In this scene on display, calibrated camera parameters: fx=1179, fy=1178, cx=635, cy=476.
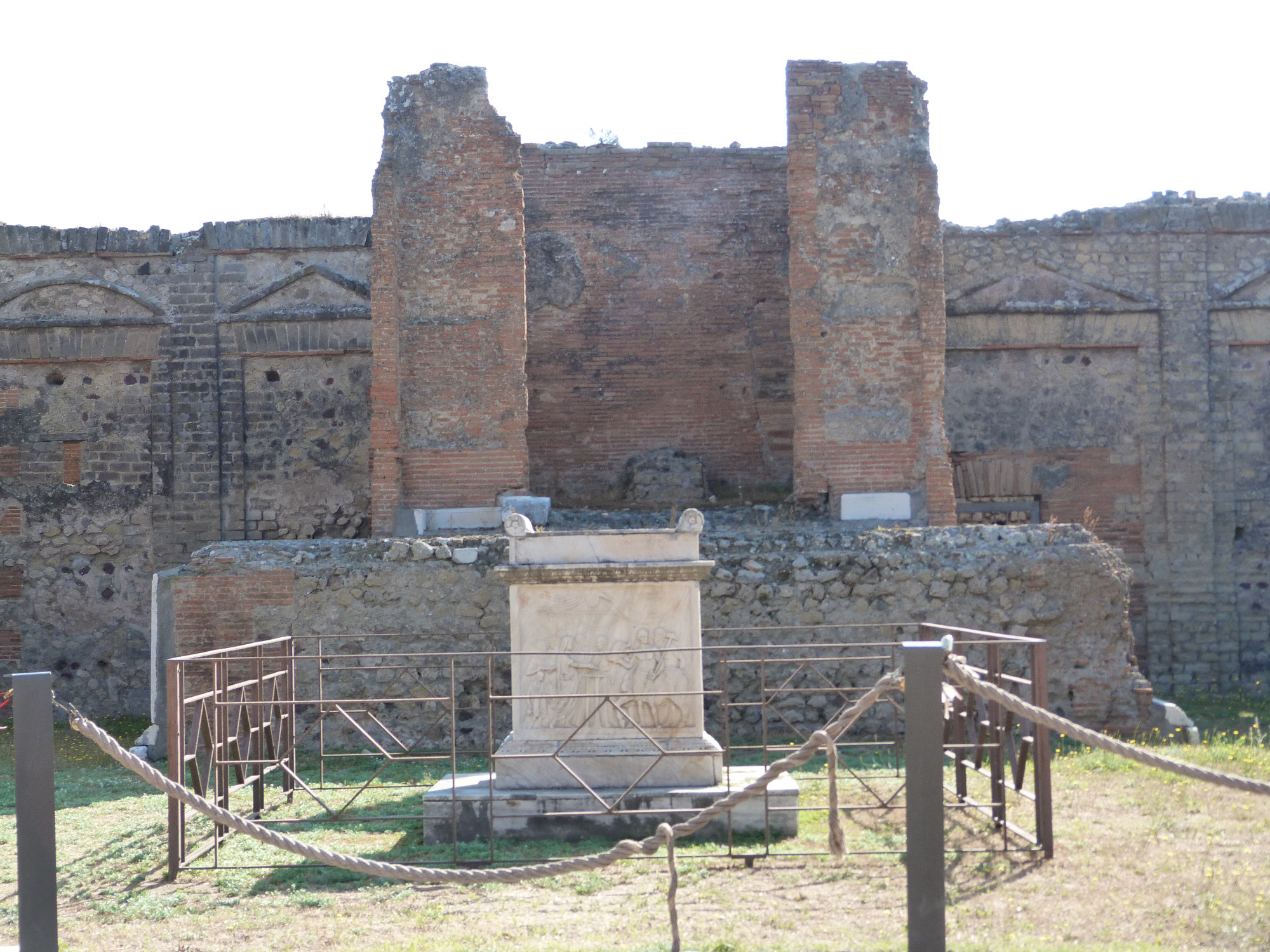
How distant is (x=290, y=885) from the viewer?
5621 millimetres

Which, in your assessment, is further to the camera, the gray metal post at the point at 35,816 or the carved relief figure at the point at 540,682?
the carved relief figure at the point at 540,682

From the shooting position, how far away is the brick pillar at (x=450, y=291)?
11.1 m

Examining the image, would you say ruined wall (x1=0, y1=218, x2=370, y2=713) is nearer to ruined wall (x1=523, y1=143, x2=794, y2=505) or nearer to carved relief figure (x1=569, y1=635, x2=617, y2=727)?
ruined wall (x1=523, y1=143, x2=794, y2=505)

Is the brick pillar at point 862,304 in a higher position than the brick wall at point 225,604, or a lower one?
higher

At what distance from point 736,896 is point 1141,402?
10.4 meters

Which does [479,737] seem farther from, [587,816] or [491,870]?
[491,870]

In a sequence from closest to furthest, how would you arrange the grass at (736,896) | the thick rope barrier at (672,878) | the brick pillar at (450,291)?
the thick rope barrier at (672,878) → the grass at (736,896) → the brick pillar at (450,291)

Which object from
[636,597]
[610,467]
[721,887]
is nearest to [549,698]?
[636,597]

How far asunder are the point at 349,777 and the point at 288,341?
6.60m

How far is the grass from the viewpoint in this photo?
4664 millimetres

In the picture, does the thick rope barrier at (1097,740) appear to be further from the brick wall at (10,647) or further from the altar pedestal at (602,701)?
the brick wall at (10,647)

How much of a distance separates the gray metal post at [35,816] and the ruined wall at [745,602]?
528 cm

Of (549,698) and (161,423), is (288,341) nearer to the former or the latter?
(161,423)

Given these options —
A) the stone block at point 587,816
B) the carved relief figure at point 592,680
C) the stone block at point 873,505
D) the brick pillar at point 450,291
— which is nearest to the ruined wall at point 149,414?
the brick pillar at point 450,291
